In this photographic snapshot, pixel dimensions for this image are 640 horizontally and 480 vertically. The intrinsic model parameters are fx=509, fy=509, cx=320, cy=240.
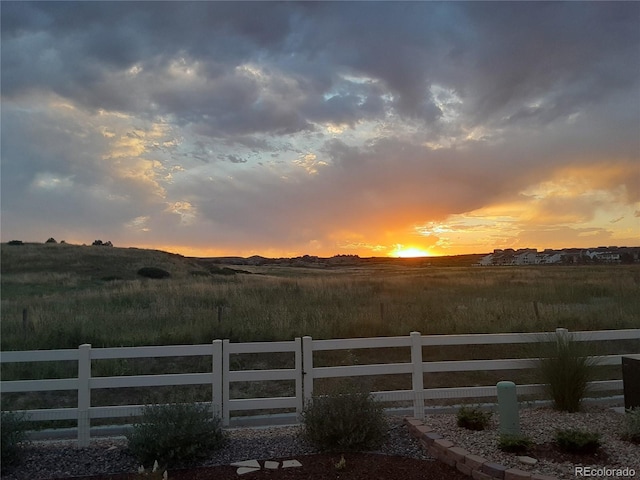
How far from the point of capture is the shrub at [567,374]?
6477mm

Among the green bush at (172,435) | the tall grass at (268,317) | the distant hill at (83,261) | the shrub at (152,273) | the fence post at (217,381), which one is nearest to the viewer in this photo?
the green bush at (172,435)

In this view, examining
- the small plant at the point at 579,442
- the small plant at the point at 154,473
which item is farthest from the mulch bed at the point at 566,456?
the small plant at the point at 154,473

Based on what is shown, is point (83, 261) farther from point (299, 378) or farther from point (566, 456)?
point (566, 456)

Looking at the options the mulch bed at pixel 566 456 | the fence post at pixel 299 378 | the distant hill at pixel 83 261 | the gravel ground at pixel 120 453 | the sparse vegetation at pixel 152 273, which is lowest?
the gravel ground at pixel 120 453

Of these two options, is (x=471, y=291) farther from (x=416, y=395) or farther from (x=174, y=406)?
(x=174, y=406)

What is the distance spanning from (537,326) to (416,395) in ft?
26.1

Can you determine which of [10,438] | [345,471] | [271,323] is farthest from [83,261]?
[345,471]

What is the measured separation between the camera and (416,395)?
673 cm

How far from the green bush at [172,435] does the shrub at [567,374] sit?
427 cm

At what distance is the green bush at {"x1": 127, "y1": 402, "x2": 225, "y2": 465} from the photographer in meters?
5.08

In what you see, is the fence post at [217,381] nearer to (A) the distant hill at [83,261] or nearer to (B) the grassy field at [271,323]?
(B) the grassy field at [271,323]

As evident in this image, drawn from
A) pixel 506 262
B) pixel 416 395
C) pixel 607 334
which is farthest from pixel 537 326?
pixel 506 262

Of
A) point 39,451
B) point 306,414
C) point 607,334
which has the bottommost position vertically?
Answer: point 39,451

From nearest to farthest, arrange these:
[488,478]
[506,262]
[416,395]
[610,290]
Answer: [488,478] < [416,395] < [610,290] < [506,262]
